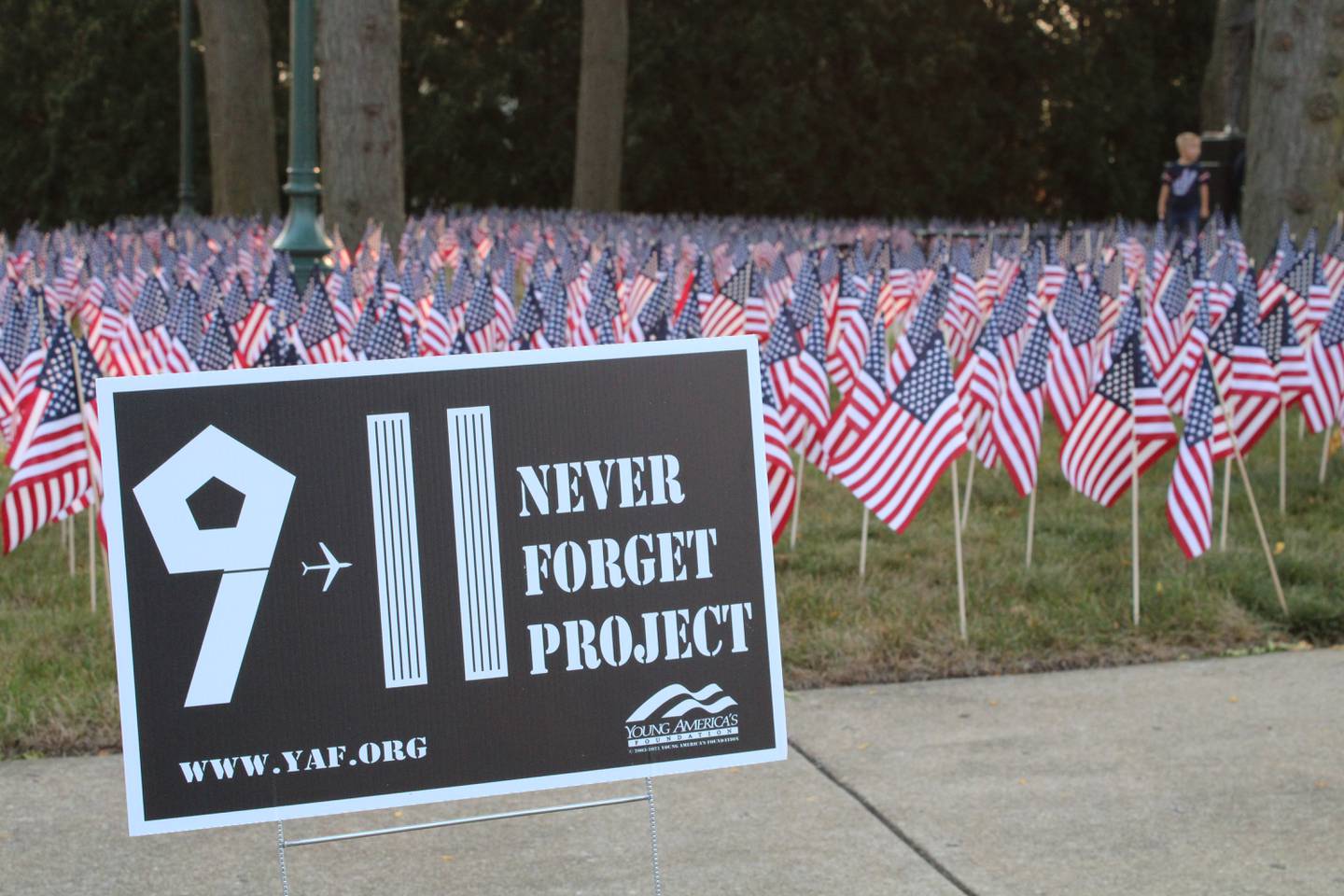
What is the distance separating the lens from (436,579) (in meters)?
3.76

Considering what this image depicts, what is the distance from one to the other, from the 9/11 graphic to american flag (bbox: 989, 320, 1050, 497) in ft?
13.9

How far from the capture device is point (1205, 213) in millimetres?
20703

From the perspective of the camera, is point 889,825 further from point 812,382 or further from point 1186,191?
point 1186,191

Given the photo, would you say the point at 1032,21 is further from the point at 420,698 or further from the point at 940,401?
the point at 420,698

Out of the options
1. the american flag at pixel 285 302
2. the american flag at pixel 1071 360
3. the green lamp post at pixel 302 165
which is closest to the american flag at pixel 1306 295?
the american flag at pixel 1071 360

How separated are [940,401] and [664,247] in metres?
9.86

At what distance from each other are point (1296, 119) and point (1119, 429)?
781 cm

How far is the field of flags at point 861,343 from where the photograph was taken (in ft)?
24.0

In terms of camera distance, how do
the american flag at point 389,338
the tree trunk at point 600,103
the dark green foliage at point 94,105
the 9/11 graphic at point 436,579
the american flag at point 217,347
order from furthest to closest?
the dark green foliage at point 94,105, the tree trunk at point 600,103, the american flag at point 389,338, the american flag at point 217,347, the 9/11 graphic at point 436,579

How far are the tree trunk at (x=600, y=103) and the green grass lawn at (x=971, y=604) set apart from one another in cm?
1934

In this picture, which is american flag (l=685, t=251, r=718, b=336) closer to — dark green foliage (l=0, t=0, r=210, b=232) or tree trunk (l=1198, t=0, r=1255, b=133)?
tree trunk (l=1198, t=0, r=1255, b=133)

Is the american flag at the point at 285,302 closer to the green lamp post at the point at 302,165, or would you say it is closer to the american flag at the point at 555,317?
the american flag at the point at 555,317

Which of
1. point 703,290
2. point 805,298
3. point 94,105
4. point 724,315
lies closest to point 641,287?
point 703,290

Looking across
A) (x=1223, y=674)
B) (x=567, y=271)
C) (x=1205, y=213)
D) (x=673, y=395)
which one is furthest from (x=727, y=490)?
(x=1205, y=213)
